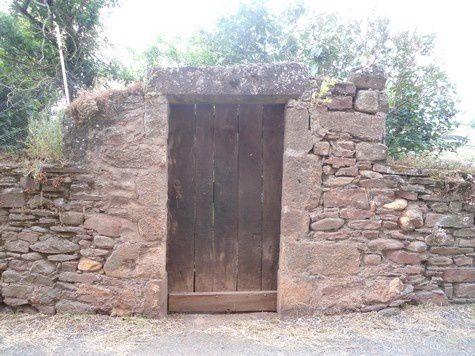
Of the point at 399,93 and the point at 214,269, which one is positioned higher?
the point at 399,93

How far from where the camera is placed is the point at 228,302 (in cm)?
322

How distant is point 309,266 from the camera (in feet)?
9.97

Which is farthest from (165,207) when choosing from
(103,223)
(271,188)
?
(271,188)

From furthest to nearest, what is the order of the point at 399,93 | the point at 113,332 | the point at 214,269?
the point at 399,93, the point at 214,269, the point at 113,332

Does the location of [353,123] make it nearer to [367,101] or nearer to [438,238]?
[367,101]

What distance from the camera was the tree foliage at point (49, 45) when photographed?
17.8 feet

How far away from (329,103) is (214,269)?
5.78 ft

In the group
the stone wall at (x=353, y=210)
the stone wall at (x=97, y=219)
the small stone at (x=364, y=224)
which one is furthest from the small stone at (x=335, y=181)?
the stone wall at (x=97, y=219)

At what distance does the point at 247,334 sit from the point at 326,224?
109cm

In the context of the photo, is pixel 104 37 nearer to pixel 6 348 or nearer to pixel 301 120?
pixel 301 120

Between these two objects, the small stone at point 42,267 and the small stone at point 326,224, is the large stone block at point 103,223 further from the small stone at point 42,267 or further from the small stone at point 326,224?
the small stone at point 326,224

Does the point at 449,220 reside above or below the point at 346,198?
below

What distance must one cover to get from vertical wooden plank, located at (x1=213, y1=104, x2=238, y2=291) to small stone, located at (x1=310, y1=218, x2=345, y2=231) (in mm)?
698

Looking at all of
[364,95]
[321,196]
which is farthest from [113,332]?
[364,95]
